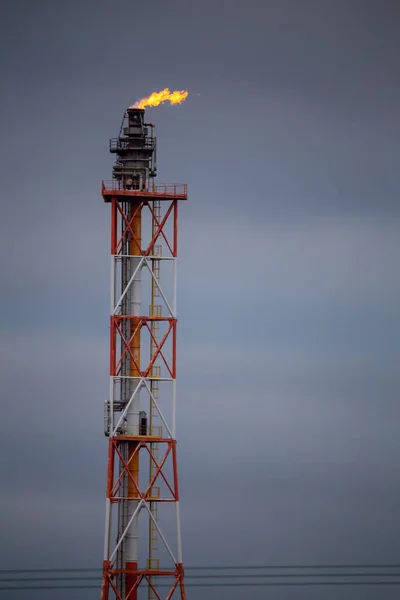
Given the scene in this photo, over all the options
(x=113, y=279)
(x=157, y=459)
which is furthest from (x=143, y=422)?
(x=113, y=279)

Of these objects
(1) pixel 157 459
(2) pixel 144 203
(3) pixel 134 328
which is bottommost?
(1) pixel 157 459

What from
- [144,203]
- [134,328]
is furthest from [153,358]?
[144,203]

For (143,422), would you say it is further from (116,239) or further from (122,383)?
(116,239)

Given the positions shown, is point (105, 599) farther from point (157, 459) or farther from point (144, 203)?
point (144, 203)

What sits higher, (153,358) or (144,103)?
(144,103)

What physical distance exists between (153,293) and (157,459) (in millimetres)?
11238

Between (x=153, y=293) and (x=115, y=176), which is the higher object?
(x=115, y=176)

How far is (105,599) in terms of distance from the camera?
385 feet

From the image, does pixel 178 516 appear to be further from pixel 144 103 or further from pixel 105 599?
pixel 144 103

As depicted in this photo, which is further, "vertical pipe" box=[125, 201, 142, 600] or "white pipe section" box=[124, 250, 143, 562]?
"white pipe section" box=[124, 250, 143, 562]

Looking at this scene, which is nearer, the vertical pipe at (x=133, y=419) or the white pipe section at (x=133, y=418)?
the vertical pipe at (x=133, y=419)

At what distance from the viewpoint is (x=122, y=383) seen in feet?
394

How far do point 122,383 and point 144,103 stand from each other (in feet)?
63.1

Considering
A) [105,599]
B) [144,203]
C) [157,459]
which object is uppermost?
[144,203]
